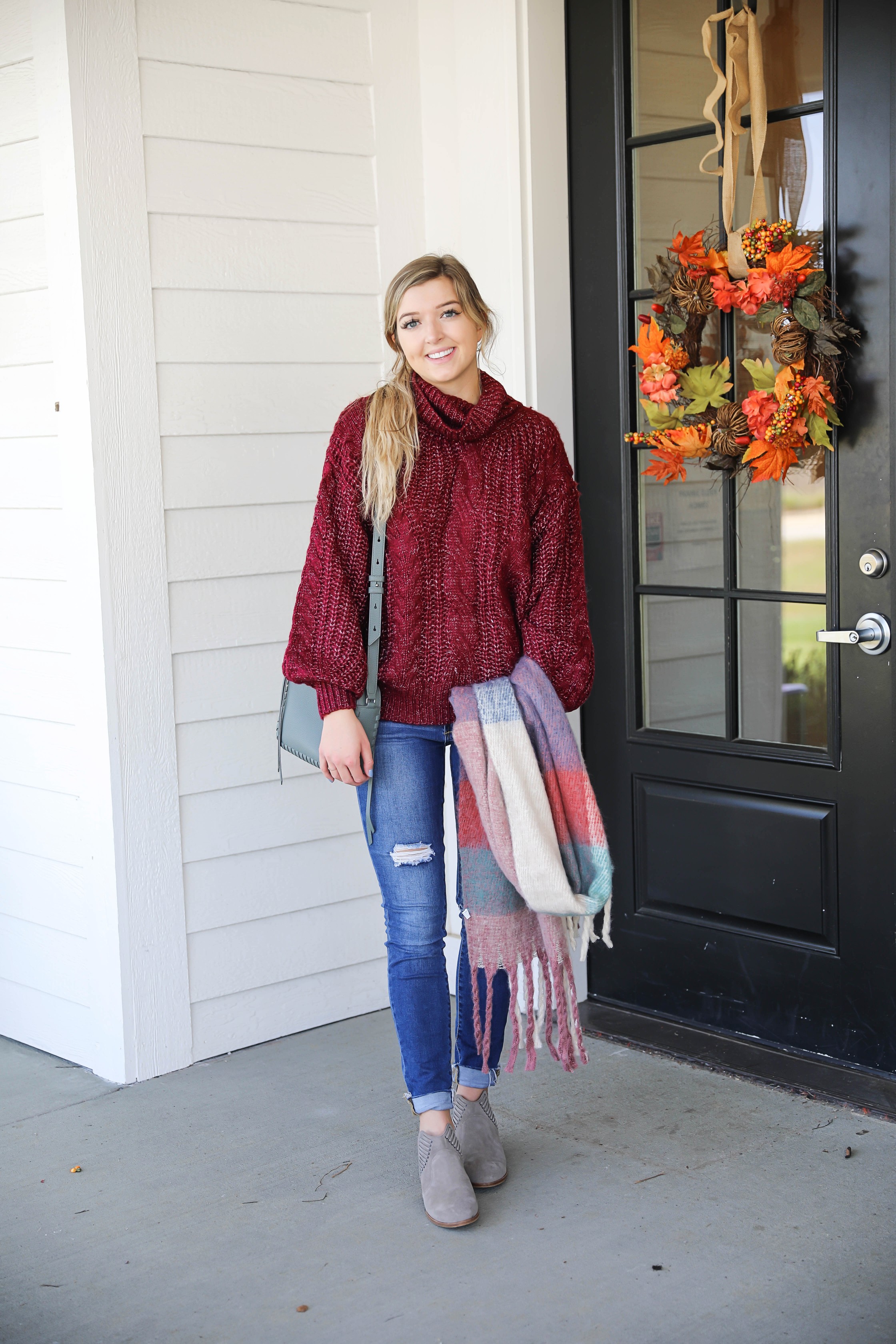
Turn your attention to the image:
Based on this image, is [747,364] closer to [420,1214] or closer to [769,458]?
[769,458]

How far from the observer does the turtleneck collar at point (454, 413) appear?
7.32 feet

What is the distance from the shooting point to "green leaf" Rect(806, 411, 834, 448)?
2.51m

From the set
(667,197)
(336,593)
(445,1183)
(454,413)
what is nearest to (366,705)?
(336,593)

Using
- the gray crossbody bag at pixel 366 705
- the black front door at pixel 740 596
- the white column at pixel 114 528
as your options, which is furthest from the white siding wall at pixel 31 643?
→ the black front door at pixel 740 596

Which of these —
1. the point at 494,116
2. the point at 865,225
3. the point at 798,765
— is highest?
the point at 494,116

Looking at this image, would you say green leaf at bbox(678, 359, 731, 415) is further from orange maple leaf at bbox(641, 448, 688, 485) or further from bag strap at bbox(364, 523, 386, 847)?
bag strap at bbox(364, 523, 386, 847)

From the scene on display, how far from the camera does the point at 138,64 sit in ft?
8.82

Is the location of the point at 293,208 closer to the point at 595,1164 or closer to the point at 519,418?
the point at 519,418

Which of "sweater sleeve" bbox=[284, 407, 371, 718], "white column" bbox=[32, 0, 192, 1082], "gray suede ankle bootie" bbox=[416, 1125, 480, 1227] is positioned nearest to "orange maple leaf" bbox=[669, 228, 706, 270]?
"sweater sleeve" bbox=[284, 407, 371, 718]

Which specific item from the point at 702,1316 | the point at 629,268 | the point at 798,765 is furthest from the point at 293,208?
the point at 702,1316

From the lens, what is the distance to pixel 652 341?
2713 millimetres

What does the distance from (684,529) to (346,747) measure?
1076 mm

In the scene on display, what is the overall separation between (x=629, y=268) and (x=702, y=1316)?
6.68ft

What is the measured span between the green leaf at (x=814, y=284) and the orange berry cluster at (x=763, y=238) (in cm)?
9
